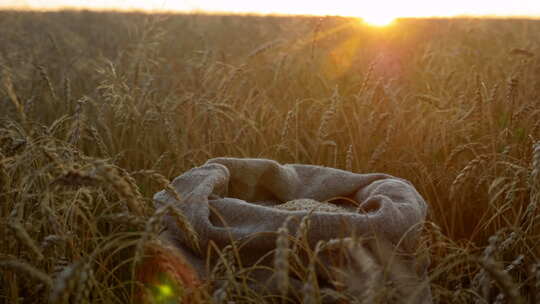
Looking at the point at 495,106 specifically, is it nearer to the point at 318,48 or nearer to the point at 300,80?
the point at 300,80

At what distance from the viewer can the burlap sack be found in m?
1.55

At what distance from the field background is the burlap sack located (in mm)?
115

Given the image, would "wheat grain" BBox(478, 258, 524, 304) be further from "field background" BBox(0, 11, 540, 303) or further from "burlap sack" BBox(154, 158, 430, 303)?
"burlap sack" BBox(154, 158, 430, 303)

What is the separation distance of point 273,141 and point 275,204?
81 centimetres

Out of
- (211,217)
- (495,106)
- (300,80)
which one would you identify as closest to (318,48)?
(300,80)

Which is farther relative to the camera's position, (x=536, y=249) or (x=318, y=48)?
(x=318, y=48)

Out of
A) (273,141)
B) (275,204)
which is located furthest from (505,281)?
(273,141)

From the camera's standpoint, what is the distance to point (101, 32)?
7.96 m

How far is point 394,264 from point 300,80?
2505mm

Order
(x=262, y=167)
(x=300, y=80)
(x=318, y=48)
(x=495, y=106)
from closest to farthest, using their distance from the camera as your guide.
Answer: (x=262, y=167) < (x=495, y=106) < (x=300, y=80) < (x=318, y=48)

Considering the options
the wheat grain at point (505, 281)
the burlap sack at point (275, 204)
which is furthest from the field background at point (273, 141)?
the burlap sack at point (275, 204)

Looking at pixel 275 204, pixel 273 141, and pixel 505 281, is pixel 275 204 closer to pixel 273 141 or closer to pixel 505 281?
pixel 273 141

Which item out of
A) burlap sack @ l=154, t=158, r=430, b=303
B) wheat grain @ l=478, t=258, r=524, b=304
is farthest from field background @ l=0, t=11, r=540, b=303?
burlap sack @ l=154, t=158, r=430, b=303

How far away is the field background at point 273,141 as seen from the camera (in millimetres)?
1301
